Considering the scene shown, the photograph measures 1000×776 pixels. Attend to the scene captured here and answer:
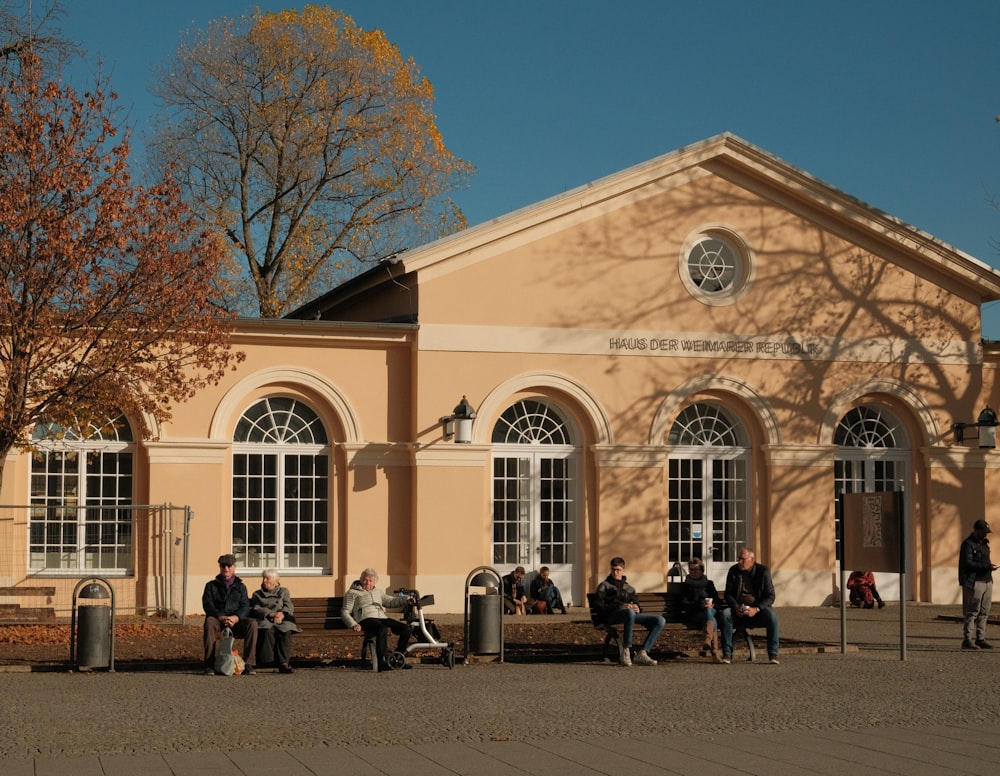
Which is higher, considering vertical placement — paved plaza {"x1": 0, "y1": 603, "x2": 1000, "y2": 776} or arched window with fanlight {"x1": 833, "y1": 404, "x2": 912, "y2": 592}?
arched window with fanlight {"x1": 833, "y1": 404, "x2": 912, "y2": 592}

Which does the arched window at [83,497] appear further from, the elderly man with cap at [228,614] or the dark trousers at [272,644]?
the dark trousers at [272,644]

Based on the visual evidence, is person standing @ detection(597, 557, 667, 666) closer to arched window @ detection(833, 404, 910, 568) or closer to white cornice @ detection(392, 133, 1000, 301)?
white cornice @ detection(392, 133, 1000, 301)

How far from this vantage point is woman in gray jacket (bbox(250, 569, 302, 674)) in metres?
15.1

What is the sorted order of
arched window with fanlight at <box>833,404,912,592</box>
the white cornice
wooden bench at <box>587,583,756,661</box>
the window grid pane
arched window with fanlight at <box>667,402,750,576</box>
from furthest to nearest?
arched window with fanlight at <box>833,404,912,592</box> → arched window with fanlight at <box>667,402,750,576</box> → the window grid pane → the white cornice → wooden bench at <box>587,583,756,661</box>

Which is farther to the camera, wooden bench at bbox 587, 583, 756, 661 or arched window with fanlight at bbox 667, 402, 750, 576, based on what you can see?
arched window with fanlight at bbox 667, 402, 750, 576

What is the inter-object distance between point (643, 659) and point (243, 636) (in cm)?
436

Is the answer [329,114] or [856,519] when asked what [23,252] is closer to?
[856,519]

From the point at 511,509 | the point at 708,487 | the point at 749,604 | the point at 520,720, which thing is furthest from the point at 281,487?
the point at 520,720

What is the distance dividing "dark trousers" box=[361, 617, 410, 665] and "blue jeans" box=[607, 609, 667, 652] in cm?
233

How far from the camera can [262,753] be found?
393 inches

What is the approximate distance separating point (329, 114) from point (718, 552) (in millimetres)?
16947

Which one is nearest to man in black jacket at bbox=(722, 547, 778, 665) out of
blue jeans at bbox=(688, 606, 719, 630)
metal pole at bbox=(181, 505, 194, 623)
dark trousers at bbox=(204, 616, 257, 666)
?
blue jeans at bbox=(688, 606, 719, 630)

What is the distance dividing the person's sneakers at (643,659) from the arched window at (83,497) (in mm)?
8504

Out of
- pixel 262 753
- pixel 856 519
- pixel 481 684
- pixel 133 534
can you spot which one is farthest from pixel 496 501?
pixel 262 753
